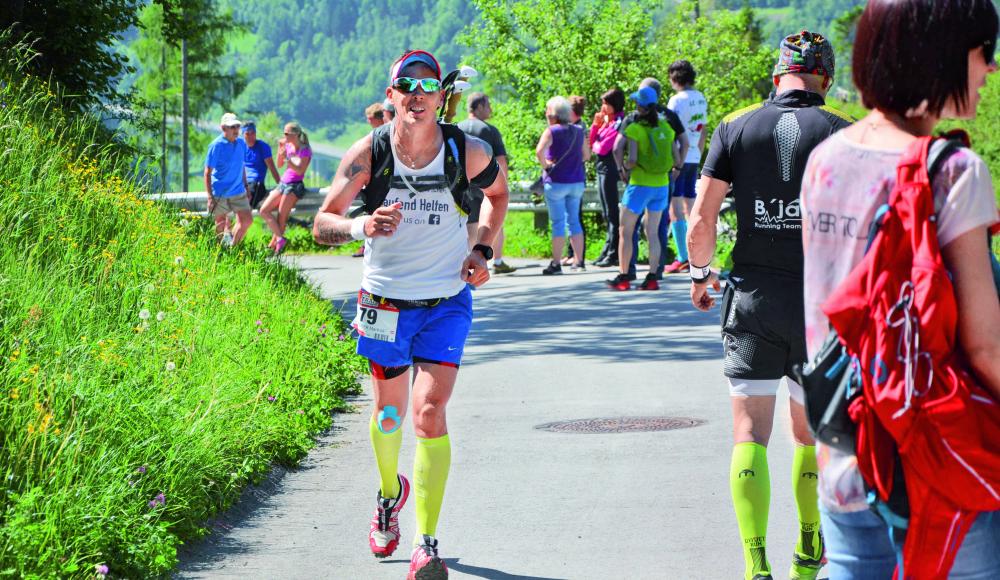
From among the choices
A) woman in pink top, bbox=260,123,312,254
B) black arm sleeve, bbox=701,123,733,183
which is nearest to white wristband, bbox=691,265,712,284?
black arm sleeve, bbox=701,123,733,183

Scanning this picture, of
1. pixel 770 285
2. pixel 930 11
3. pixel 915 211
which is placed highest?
pixel 930 11

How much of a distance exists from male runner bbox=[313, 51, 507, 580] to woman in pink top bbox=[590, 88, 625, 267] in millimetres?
10805

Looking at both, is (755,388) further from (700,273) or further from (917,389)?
(917,389)

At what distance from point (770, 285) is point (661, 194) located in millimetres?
10066

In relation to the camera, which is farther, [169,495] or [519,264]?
[519,264]

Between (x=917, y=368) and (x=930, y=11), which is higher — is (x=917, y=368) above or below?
below

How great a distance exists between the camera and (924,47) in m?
2.76

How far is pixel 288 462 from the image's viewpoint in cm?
770

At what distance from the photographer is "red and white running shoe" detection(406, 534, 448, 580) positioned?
18.1 ft

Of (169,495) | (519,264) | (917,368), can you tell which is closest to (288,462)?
(169,495)

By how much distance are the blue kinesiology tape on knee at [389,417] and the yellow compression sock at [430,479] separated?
27 centimetres

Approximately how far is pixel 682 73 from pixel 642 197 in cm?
163

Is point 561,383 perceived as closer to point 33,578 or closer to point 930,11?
point 33,578

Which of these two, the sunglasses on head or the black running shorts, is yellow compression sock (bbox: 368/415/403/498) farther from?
the black running shorts
